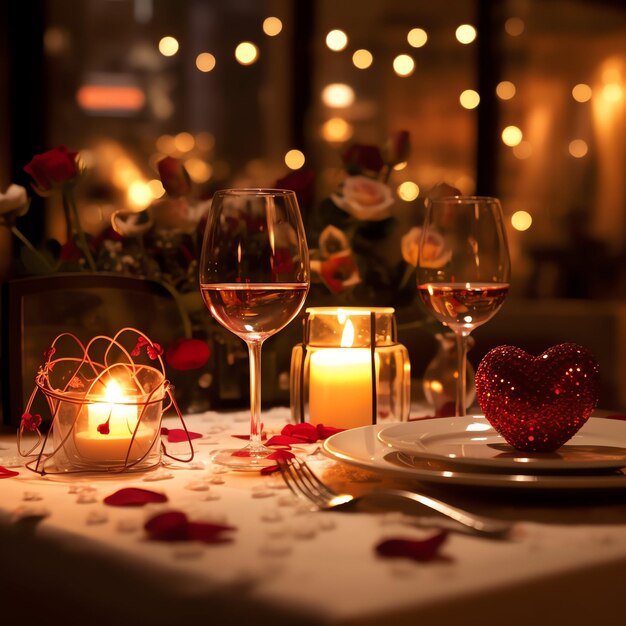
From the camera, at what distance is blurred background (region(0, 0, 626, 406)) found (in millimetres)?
3893

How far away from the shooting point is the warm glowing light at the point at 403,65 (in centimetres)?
560

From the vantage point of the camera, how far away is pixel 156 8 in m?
4.41

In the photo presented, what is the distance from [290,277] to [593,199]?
5674mm

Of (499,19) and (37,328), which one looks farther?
(499,19)

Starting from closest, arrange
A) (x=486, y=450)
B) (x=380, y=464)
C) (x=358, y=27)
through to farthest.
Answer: (x=380, y=464)
(x=486, y=450)
(x=358, y=27)

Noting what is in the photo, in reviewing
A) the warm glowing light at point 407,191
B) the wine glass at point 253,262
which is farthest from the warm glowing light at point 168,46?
the wine glass at point 253,262

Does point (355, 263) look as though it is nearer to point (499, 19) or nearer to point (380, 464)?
point (380, 464)

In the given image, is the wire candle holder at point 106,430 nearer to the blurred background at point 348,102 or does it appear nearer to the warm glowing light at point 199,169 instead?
the blurred background at point 348,102

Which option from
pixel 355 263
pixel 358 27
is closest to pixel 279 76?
pixel 358 27

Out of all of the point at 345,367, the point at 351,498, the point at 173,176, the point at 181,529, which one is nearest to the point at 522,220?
the point at 173,176

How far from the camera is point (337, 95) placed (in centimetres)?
529

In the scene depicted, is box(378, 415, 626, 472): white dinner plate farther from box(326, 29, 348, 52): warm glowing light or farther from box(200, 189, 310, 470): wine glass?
box(326, 29, 348, 52): warm glowing light

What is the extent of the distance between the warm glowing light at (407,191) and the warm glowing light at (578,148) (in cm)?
131

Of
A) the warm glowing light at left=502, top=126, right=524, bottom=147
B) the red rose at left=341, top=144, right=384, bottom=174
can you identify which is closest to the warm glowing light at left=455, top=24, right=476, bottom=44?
the warm glowing light at left=502, top=126, right=524, bottom=147
